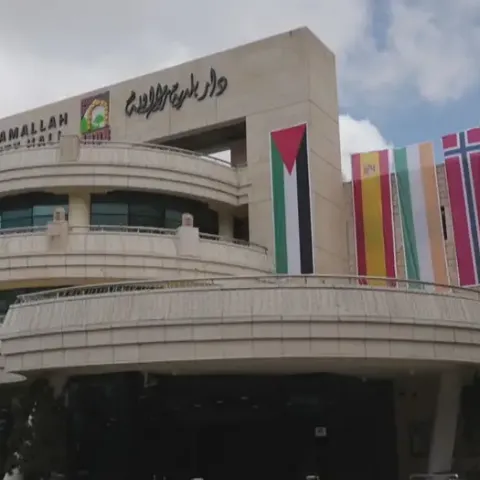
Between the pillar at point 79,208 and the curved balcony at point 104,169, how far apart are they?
734 millimetres

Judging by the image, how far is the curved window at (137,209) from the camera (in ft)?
101

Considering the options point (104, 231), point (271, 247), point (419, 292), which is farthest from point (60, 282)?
point (419, 292)

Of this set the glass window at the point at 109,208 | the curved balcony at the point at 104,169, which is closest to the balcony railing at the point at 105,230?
the glass window at the point at 109,208

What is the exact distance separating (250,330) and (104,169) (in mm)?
13797

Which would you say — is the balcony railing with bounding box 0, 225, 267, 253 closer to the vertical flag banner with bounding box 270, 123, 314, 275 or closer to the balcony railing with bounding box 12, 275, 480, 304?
the vertical flag banner with bounding box 270, 123, 314, 275

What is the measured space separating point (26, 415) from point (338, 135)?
1924cm

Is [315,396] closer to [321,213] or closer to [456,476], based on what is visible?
[456,476]

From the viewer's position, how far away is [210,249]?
29.3m

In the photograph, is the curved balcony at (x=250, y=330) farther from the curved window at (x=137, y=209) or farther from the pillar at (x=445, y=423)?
the curved window at (x=137, y=209)

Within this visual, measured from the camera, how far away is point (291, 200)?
107 feet

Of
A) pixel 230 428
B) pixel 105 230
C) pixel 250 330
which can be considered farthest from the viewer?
pixel 105 230

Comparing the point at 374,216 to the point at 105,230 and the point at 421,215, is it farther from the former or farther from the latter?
the point at 105,230

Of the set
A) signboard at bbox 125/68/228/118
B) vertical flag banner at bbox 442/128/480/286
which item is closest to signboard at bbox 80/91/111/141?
signboard at bbox 125/68/228/118

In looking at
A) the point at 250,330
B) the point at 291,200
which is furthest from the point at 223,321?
the point at 291,200
